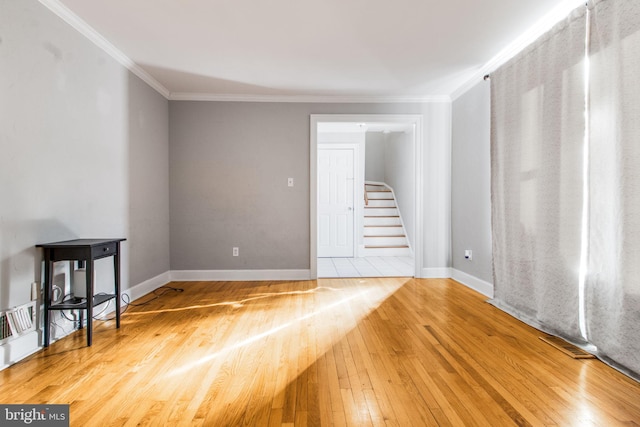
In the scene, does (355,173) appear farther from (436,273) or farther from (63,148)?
(63,148)

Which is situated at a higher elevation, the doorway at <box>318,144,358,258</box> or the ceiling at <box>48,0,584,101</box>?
the ceiling at <box>48,0,584,101</box>

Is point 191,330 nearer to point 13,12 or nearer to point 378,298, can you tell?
point 378,298

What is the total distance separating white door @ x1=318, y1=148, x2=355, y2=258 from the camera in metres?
6.97

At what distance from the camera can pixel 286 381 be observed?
1.98 meters

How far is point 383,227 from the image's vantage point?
7.70 meters

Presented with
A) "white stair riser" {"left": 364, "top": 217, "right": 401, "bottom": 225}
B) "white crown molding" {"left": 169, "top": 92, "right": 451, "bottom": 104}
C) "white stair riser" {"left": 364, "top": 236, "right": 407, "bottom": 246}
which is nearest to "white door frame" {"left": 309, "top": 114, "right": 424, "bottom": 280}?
"white crown molding" {"left": 169, "top": 92, "right": 451, "bottom": 104}

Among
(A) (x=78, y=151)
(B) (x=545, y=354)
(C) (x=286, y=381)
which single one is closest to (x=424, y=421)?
(C) (x=286, y=381)

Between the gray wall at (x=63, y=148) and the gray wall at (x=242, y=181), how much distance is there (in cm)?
65

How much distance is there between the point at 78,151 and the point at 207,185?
76.1 inches

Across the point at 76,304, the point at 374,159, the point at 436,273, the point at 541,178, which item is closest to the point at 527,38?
the point at 541,178

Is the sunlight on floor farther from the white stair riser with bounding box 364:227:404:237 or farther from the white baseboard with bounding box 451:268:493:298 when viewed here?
the white stair riser with bounding box 364:227:404:237

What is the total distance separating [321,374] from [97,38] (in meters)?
3.25

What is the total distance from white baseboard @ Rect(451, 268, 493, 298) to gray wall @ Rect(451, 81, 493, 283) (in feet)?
0.16

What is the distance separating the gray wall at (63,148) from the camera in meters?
2.17
